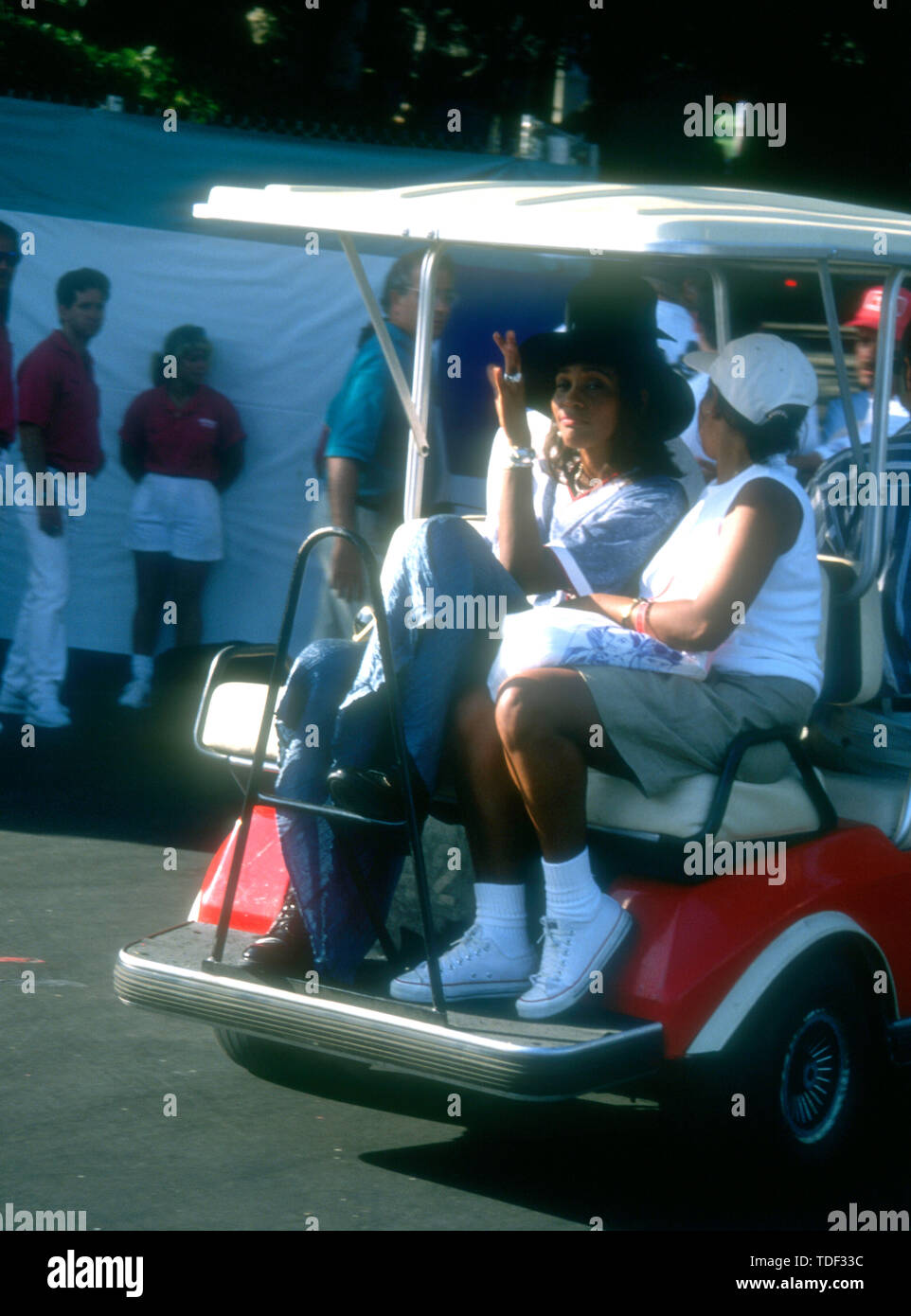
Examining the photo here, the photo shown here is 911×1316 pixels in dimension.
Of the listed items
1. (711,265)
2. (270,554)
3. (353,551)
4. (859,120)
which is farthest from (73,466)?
(859,120)

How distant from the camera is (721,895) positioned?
153 inches

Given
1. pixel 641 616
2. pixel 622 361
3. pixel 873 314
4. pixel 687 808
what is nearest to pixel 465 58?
pixel 873 314

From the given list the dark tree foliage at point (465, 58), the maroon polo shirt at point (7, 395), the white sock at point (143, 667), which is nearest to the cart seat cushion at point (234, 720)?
the maroon polo shirt at point (7, 395)

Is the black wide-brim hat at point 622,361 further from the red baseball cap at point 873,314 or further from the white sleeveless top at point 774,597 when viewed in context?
the red baseball cap at point 873,314

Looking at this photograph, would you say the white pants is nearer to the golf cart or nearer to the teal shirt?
the teal shirt

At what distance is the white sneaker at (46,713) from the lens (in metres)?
8.38

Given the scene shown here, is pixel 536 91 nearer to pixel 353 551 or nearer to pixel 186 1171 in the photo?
pixel 353 551

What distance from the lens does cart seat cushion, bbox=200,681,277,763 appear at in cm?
455

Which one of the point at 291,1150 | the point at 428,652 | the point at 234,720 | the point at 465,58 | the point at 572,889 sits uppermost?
the point at 465,58

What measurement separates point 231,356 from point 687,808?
5628 mm

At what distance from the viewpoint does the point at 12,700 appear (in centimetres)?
848

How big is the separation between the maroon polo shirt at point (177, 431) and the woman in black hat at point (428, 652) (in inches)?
179

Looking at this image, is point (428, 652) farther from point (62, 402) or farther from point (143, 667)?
point (143, 667)

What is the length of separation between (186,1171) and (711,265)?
2.62m
